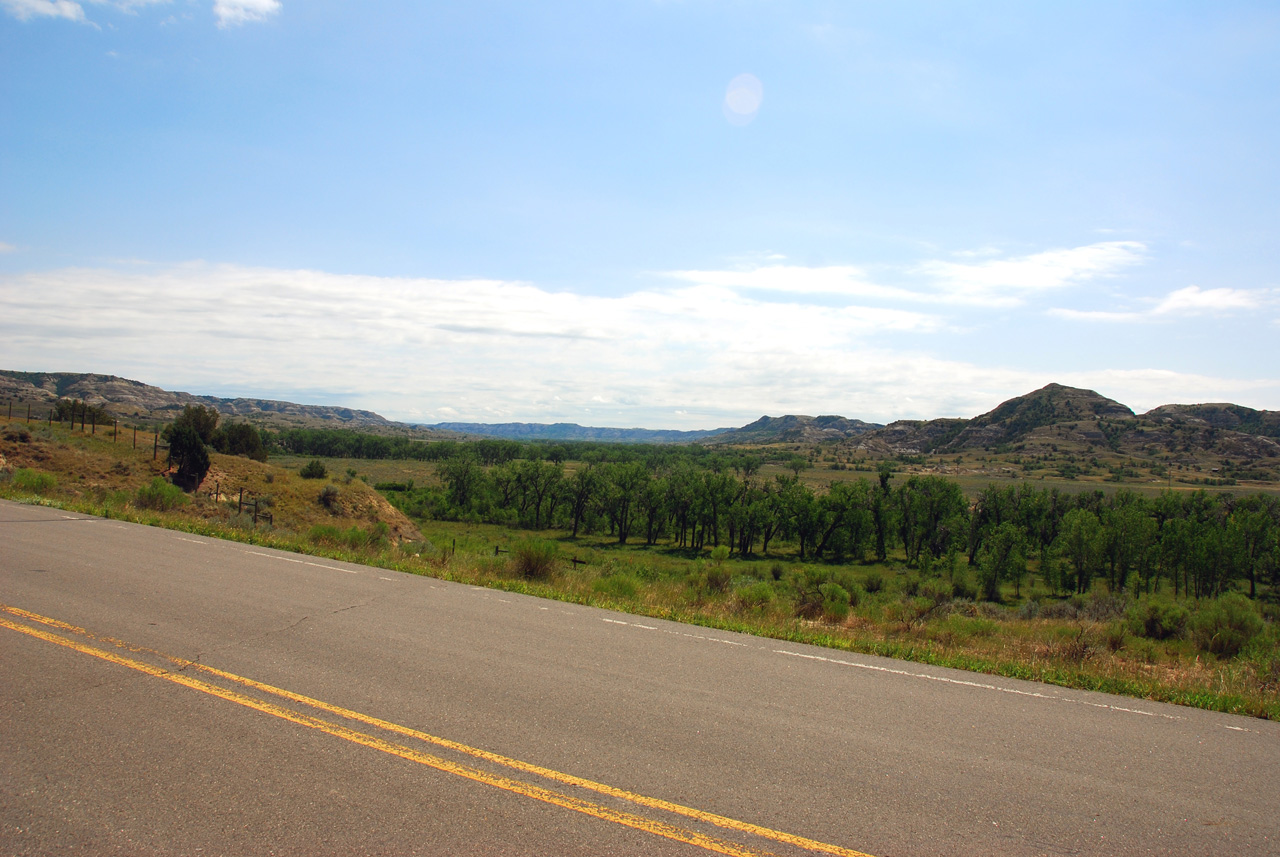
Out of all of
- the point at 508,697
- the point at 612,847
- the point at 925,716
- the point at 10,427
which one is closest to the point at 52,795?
the point at 508,697

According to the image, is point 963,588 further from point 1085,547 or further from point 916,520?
point 916,520

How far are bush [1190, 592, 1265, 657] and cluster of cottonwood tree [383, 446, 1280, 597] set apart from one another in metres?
42.4

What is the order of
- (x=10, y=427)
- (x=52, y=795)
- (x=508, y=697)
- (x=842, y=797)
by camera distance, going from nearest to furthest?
(x=52, y=795), (x=842, y=797), (x=508, y=697), (x=10, y=427)

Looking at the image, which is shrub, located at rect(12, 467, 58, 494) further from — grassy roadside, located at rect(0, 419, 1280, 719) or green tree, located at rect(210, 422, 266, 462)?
green tree, located at rect(210, 422, 266, 462)

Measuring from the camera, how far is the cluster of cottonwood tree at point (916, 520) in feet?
175

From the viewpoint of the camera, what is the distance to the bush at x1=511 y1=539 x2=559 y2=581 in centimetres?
1366

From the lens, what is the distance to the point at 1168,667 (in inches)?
402

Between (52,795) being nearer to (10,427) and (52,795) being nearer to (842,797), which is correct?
(842,797)

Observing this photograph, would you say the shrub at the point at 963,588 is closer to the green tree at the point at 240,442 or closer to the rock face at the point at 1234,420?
the green tree at the point at 240,442

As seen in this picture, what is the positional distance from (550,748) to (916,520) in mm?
75758

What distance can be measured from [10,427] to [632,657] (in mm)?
43409

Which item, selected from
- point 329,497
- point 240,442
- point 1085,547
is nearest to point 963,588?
point 1085,547

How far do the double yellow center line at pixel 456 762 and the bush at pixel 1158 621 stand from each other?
62.2 ft

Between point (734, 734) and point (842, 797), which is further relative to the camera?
point (734, 734)
